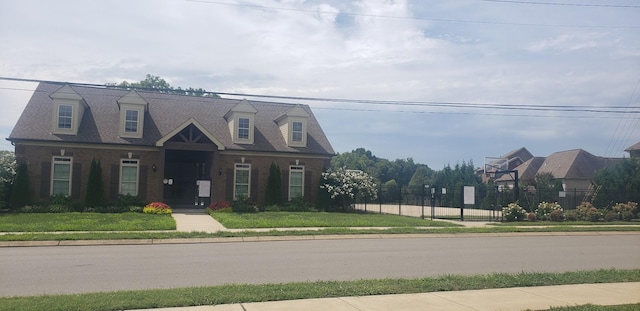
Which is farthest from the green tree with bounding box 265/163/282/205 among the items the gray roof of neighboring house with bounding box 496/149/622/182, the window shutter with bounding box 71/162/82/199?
the gray roof of neighboring house with bounding box 496/149/622/182

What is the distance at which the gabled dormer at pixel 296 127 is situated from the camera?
3650 centimetres

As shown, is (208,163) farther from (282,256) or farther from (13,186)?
(282,256)

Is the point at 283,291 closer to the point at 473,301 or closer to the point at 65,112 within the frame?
the point at 473,301

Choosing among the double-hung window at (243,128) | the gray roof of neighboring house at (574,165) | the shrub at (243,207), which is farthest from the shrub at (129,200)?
the gray roof of neighboring house at (574,165)

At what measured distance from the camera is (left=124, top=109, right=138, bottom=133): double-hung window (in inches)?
Result: 1312

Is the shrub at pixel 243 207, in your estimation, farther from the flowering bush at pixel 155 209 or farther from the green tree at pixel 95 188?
the green tree at pixel 95 188

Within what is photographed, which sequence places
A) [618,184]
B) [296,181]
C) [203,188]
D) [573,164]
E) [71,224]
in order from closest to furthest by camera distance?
[71,224], [203,188], [296,181], [618,184], [573,164]

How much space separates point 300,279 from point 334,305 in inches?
110

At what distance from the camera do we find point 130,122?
33.4 meters

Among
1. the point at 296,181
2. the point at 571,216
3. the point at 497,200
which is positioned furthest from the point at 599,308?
the point at 497,200

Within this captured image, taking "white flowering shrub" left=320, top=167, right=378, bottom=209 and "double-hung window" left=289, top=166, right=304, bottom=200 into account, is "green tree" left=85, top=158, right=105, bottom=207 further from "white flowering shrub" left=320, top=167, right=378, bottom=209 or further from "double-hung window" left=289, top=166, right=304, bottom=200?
"white flowering shrub" left=320, top=167, right=378, bottom=209

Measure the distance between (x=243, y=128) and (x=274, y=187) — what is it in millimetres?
4472

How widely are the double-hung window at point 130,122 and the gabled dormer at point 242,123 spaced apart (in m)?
6.02

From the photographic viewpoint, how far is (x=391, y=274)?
1222 cm
